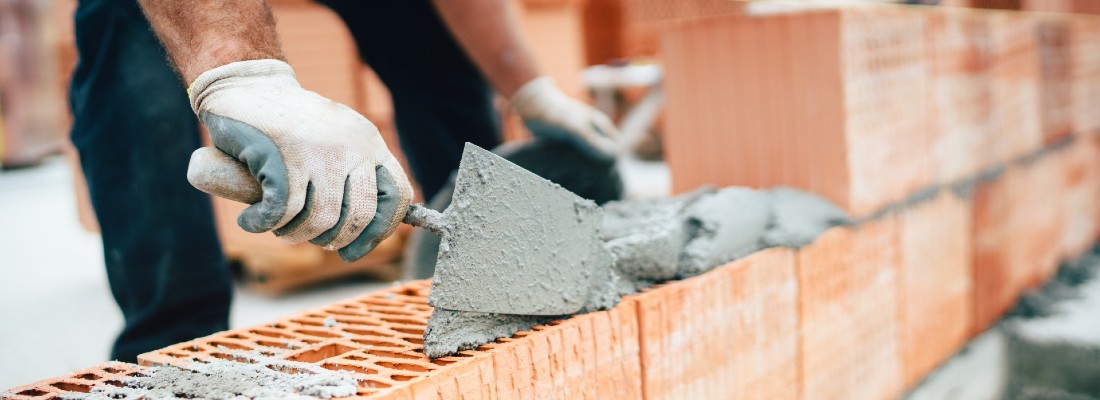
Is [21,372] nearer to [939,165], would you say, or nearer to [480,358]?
[480,358]

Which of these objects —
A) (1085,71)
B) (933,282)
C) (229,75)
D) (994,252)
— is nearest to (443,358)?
(229,75)

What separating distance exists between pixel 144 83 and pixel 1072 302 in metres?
2.80

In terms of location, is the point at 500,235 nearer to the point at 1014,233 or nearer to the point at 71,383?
the point at 71,383

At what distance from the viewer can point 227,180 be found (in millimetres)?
1029

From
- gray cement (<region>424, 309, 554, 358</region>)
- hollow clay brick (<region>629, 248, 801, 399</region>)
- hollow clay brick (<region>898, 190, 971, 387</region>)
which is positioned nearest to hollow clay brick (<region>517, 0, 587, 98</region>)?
hollow clay brick (<region>898, 190, 971, 387</region>)

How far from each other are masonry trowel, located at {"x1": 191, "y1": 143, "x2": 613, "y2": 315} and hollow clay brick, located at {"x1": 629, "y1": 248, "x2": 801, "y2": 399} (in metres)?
0.13

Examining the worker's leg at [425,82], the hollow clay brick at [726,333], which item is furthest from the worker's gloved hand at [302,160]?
the worker's leg at [425,82]

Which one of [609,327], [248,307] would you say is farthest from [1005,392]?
[248,307]

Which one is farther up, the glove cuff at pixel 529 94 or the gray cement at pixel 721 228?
the glove cuff at pixel 529 94

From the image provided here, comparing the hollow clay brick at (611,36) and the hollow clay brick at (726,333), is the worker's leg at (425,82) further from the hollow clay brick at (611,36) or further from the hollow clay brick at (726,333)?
the hollow clay brick at (611,36)

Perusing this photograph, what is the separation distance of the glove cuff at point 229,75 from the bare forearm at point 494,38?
90 cm

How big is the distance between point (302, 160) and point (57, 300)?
317cm

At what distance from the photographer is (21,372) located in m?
2.30

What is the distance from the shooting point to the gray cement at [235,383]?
937 millimetres
